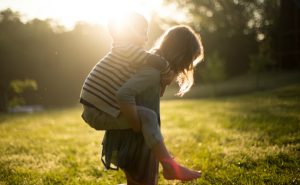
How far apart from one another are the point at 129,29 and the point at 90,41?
18.3 m

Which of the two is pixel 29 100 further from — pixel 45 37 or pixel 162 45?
pixel 162 45

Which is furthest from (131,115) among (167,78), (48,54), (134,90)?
(48,54)

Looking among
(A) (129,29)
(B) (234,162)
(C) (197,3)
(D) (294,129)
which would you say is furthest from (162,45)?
(C) (197,3)

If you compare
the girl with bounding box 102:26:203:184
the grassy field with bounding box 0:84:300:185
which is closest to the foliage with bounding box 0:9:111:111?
the grassy field with bounding box 0:84:300:185

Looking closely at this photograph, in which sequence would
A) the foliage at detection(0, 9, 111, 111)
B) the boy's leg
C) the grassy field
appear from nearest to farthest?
the boy's leg, the grassy field, the foliage at detection(0, 9, 111, 111)

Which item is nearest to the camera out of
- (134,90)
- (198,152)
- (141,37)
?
(134,90)

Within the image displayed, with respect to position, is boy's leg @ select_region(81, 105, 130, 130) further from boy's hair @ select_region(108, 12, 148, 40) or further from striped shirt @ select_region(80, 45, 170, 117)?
boy's hair @ select_region(108, 12, 148, 40)

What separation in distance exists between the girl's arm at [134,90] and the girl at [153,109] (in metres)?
0.04

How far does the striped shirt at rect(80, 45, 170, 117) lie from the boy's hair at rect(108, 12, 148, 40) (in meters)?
0.12

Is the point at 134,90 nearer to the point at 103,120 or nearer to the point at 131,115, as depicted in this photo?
the point at 131,115

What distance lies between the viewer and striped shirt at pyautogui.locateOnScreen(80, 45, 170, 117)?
3.54m

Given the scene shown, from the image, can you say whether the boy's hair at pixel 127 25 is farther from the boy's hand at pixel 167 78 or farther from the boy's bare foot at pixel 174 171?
the boy's bare foot at pixel 174 171

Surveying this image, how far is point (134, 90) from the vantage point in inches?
134

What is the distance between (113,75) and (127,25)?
457 millimetres
